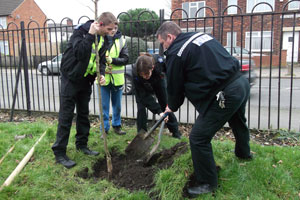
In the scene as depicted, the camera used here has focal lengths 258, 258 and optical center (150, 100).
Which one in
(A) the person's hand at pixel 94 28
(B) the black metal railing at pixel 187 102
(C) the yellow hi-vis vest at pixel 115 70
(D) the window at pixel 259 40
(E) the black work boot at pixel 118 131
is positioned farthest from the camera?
(D) the window at pixel 259 40

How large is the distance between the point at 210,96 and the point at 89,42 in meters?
1.47

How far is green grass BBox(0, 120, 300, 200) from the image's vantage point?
8.81 ft

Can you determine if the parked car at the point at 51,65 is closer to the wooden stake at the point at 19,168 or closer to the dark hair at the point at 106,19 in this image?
the wooden stake at the point at 19,168

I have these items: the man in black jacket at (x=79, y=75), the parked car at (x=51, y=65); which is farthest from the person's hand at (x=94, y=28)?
the parked car at (x=51, y=65)

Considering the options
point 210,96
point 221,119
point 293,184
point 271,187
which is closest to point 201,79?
point 210,96

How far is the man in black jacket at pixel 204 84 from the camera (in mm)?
2457

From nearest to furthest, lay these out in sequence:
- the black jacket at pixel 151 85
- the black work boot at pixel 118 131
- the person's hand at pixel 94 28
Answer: the person's hand at pixel 94 28 → the black jacket at pixel 151 85 → the black work boot at pixel 118 131

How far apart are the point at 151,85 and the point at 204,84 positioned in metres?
1.64

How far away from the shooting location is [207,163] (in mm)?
2590

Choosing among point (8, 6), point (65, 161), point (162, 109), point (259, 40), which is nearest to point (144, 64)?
point (162, 109)

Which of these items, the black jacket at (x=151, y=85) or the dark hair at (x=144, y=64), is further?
the black jacket at (x=151, y=85)

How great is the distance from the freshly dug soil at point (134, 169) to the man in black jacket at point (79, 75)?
0.31 m

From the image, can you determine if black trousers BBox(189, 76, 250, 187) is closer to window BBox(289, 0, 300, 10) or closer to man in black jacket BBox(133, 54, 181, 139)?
man in black jacket BBox(133, 54, 181, 139)

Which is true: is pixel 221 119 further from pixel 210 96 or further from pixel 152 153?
pixel 152 153
